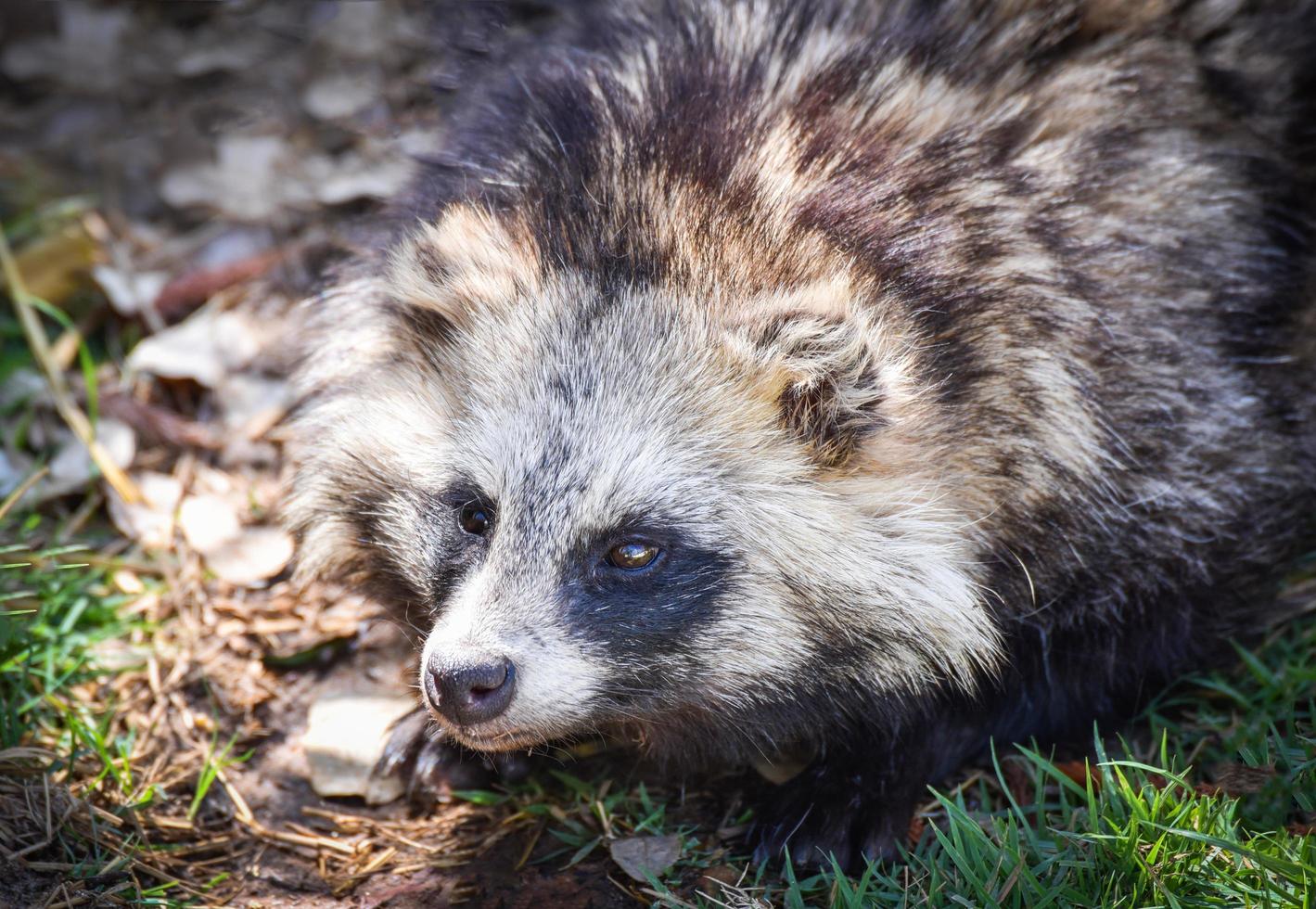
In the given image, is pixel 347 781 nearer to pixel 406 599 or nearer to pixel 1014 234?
pixel 406 599

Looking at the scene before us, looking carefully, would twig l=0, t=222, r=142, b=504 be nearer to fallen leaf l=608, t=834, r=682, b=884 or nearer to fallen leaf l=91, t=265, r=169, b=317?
fallen leaf l=91, t=265, r=169, b=317

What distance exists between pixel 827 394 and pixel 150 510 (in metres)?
2.99

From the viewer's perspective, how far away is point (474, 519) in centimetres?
332

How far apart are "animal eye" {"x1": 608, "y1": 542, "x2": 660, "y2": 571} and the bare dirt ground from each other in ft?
3.28

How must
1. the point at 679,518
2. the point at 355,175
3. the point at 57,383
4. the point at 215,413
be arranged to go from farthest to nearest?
the point at 355,175 → the point at 215,413 → the point at 57,383 → the point at 679,518

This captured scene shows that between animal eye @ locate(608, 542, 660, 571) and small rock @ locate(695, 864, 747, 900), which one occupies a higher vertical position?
animal eye @ locate(608, 542, 660, 571)

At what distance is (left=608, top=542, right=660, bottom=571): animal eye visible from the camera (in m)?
3.17

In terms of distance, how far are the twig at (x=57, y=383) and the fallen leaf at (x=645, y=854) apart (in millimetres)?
2502

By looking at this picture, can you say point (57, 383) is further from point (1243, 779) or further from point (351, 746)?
point (1243, 779)

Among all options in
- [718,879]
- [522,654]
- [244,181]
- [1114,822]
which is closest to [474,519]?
[522,654]

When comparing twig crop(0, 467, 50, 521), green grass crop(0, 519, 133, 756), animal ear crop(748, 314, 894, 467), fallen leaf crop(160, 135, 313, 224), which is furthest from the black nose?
fallen leaf crop(160, 135, 313, 224)

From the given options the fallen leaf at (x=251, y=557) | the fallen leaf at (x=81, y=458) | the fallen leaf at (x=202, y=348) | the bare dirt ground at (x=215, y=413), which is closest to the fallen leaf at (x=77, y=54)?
the bare dirt ground at (x=215, y=413)

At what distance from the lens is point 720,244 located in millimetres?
3254

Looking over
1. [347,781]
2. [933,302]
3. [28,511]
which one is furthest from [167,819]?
[933,302]
